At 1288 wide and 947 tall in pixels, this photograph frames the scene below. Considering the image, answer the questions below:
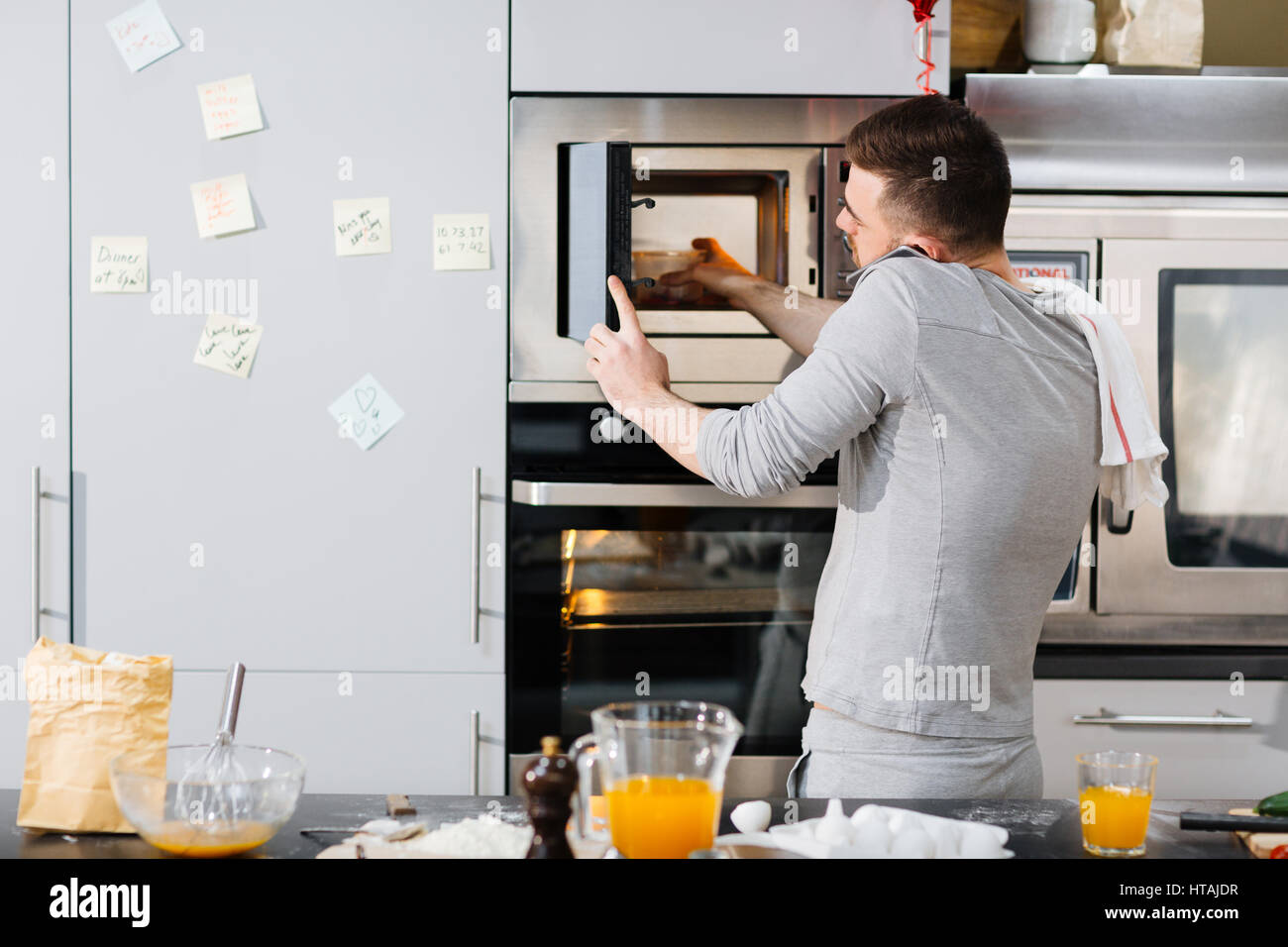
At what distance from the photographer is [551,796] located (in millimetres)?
907

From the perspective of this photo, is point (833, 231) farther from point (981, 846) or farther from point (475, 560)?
point (981, 846)

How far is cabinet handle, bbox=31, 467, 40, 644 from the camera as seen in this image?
192cm

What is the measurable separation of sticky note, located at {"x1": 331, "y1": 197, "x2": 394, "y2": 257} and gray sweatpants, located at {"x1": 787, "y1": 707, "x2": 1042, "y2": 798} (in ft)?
3.79

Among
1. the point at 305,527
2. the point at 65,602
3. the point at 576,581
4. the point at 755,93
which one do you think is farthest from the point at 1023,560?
the point at 65,602

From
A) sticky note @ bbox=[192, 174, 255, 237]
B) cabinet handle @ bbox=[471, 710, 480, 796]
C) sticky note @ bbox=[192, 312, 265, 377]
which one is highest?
sticky note @ bbox=[192, 174, 255, 237]

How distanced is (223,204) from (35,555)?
0.69 m

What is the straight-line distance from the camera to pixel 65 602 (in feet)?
6.36

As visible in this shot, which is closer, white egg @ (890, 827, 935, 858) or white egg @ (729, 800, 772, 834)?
white egg @ (890, 827, 935, 858)

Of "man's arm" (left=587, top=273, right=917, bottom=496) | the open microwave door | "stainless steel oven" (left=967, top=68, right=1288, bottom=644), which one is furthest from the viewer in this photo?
"stainless steel oven" (left=967, top=68, right=1288, bottom=644)

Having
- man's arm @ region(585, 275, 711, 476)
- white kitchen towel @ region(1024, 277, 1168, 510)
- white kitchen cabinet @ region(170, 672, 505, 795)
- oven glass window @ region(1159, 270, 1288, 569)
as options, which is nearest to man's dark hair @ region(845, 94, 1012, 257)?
white kitchen towel @ region(1024, 277, 1168, 510)

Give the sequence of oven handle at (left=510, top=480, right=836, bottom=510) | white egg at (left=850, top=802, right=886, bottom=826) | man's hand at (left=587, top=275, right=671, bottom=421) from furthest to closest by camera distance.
Answer: oven handle at (left=510, top=480, right=836, bottom=510)
man's hand at (left=587, top=275, right=671, bottom=421)
white egg at (left=850, top=802, right=886, bottom=826)

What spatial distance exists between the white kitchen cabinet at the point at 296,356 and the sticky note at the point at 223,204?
2 centimetres

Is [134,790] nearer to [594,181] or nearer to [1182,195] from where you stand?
[594,181]

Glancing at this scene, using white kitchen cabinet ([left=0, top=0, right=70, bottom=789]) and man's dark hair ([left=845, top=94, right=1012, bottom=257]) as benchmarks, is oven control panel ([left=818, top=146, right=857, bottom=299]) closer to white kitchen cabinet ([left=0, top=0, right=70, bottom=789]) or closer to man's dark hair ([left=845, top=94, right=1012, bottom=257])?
man's dark hair ([left=845, top=94, right=1012, bottom=257])
